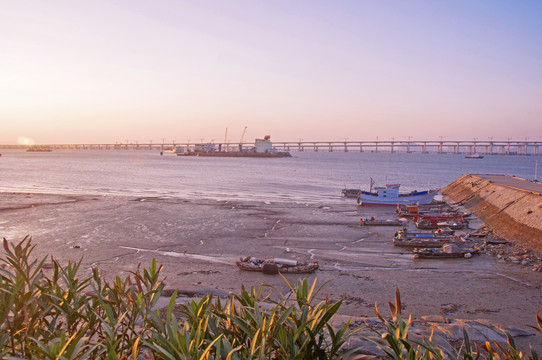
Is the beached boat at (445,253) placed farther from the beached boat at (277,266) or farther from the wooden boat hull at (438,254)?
the beached boat at (277,266)

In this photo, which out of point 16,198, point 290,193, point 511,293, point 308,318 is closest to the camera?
point 308,318

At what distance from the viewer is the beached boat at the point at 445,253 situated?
60.1 ft

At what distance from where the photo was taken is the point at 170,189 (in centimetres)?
4809

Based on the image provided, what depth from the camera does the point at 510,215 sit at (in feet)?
87.9

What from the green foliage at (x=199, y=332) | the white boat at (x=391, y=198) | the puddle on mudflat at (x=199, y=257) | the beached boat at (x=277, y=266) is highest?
the green foliage at (x=199, y=332)

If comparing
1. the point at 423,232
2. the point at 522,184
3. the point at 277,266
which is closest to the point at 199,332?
the point at 277,266

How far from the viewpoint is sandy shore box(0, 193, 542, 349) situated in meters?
13.1

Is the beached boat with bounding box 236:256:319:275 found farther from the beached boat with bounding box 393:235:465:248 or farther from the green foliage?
the green foliage

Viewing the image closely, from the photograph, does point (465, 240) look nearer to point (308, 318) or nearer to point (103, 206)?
point (308, 318)

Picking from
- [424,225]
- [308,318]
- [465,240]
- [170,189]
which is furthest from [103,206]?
[308,318]

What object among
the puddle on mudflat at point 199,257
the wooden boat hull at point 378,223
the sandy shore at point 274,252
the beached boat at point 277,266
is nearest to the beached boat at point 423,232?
the sandy shore at point 274,252

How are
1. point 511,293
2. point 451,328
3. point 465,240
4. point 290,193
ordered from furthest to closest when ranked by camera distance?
1. point 290,193
2. point 465,240
3. point 511,293
4. point 451,328

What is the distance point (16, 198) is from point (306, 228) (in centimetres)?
2786

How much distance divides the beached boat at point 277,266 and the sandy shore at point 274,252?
16.7 inches
